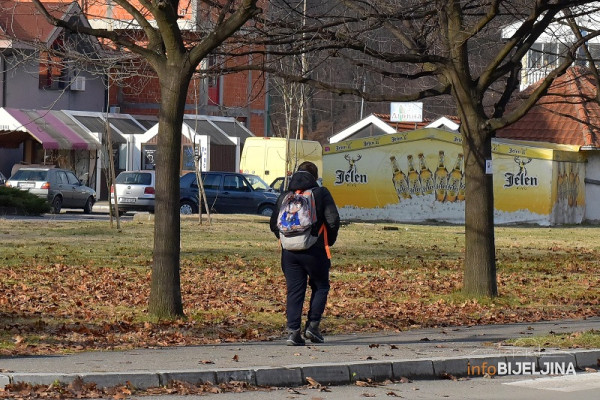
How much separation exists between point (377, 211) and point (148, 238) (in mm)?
16389

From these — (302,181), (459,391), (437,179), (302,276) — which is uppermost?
(437,179)

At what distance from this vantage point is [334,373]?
9211 mm

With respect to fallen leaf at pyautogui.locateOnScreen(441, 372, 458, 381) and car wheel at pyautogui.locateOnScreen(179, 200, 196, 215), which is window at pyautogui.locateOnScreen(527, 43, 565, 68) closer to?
fallen leaf at pyautogui.locateOnScreen(441, 372, 458, 381)

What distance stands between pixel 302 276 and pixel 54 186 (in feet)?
91.9

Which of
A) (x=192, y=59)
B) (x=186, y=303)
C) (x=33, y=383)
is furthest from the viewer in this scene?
(x=186, y=303)

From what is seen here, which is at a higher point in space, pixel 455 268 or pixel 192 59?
pixel 192 59

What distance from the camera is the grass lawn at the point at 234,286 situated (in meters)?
11.6

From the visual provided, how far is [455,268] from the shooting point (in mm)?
19797

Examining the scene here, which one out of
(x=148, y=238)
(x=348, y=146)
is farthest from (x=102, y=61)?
(x=348, y=146)

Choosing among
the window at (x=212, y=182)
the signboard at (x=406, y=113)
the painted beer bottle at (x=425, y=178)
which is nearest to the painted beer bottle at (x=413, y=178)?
the painted beer bottle at (x=425, y=178)

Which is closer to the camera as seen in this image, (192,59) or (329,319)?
(192,59)

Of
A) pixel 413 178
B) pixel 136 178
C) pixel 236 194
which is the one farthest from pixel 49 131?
pixel 413 178

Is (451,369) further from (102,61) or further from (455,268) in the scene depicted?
(455,268)

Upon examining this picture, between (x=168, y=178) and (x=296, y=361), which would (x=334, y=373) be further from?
(x=168, y=178)
